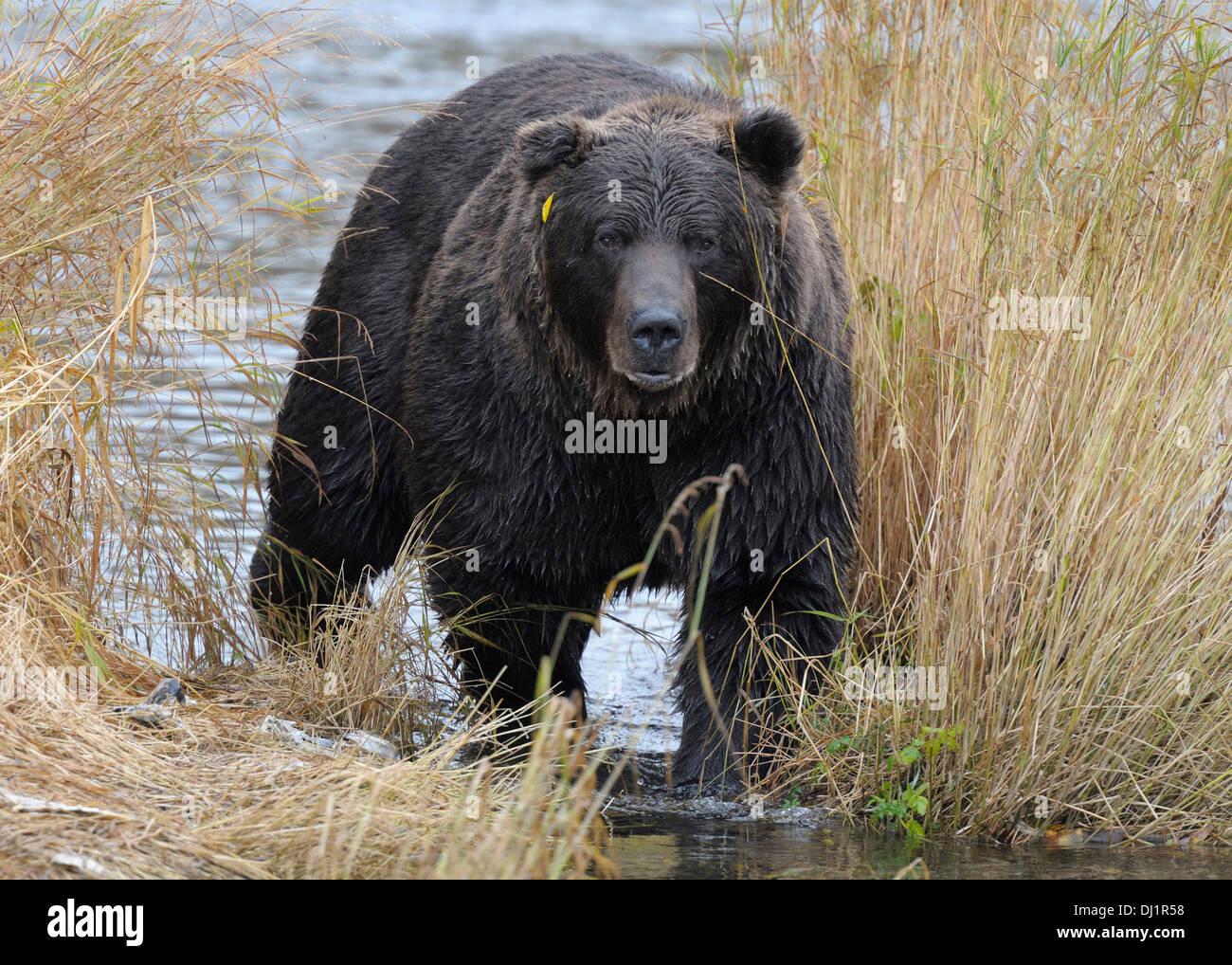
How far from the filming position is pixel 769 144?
5262 mm

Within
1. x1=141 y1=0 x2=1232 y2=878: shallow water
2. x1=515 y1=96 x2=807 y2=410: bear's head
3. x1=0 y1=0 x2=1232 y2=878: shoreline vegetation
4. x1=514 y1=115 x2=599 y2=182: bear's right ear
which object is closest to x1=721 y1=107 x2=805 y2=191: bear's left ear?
x1=515 y1=96 x2=807 y2=410: bear's head

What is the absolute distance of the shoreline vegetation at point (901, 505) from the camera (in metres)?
4.25

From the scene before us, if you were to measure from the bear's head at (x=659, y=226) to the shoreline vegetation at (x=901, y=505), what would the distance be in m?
0.68

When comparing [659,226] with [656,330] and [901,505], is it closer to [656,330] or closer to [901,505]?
[656,330]

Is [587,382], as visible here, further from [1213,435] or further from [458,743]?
[1213,435]

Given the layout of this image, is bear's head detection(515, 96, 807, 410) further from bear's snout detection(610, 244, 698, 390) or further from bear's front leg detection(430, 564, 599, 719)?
bear's front leg detection(430, 564, 599, 719)

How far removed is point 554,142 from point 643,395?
0.89 metres

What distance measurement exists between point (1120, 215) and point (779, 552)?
1559 millimetres

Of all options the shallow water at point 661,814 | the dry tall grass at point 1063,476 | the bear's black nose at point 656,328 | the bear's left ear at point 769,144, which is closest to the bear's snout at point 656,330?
the bear's black nose at point 656,328

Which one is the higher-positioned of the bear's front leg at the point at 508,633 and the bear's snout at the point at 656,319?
the bear's snout at the point at 656,319

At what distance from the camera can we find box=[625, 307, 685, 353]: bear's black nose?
480cm

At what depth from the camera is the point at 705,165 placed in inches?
205

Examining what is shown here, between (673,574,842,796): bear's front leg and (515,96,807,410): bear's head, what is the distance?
2.53ft

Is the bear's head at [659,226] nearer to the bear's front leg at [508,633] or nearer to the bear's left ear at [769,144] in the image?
the bear's left ear at [769,144]
